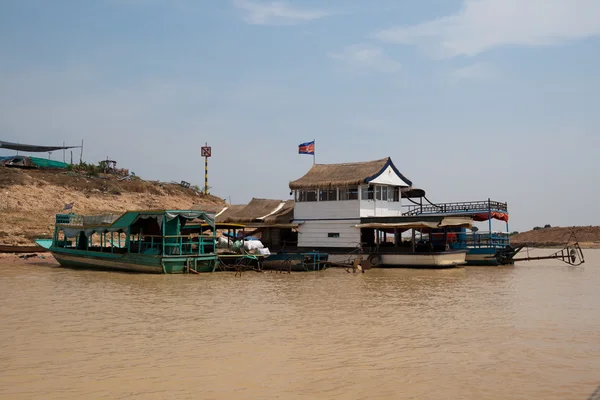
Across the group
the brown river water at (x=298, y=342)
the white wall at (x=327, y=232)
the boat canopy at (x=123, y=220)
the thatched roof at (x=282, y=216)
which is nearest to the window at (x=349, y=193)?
the white wall at (x=327, y=232)

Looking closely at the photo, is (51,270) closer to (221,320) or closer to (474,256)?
(221,320)

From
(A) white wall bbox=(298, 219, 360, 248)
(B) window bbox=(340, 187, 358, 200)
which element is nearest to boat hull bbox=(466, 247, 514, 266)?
(A) white wall bbox=(298, 219, 360, 248)

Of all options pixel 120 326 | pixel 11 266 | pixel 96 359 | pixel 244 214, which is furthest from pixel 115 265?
pixel 96 359

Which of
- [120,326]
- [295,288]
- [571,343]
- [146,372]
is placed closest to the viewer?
[146,372]

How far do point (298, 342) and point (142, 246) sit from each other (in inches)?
733

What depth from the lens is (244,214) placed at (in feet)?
110

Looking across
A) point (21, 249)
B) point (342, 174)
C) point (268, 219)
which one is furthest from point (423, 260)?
point (21, 249)

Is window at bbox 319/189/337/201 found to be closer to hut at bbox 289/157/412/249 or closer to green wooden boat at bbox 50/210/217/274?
hut at bbox 289/157/412/249

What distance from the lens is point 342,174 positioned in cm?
3114

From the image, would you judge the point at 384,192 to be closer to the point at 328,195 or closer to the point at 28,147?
the point at 328,195

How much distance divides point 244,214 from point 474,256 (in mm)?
13857

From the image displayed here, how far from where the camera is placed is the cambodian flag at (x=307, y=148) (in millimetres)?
35125

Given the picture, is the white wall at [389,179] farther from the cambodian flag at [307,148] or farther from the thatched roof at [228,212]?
the thatched roof at [228,212]

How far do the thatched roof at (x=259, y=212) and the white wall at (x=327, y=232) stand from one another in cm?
155
